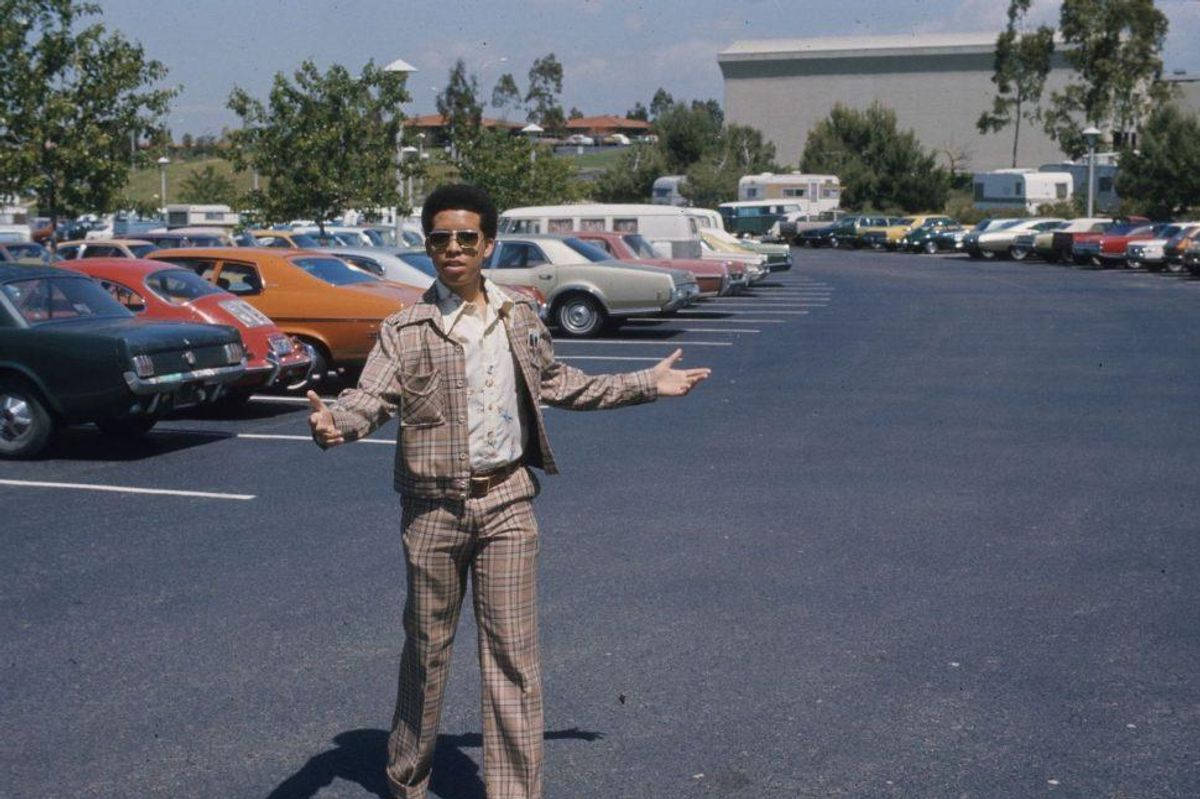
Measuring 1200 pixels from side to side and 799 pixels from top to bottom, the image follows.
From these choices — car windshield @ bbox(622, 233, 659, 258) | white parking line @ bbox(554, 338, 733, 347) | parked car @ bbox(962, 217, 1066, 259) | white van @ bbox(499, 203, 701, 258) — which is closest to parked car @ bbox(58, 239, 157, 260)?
white van @ bbox(499, 203, 701, 258)

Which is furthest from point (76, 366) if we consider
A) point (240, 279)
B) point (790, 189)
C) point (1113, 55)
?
point (1113, 55)

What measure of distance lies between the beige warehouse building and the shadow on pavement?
357 feet

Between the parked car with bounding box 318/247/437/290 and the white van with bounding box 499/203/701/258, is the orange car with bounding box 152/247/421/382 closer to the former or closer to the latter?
the parked car with bounding box 318/247/437/290

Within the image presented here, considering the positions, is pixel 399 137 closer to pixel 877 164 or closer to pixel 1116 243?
pixel 1116 243

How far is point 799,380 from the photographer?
17250 millimetres

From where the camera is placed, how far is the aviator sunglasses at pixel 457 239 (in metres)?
4.50

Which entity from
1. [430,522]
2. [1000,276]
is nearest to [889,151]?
[1000,276]

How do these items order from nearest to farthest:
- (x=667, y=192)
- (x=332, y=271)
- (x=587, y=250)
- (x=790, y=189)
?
1. (x=332, y=271)
2. (x=587, y=250)
3. (x=790, y=189)
4. (x=667, y=192)

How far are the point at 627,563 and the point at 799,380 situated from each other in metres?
9.55

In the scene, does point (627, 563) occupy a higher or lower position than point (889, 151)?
lower

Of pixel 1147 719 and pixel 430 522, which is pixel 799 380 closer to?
pixel 1147 719

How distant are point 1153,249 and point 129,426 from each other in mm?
36921

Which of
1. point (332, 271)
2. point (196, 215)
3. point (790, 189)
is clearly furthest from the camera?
point (790, 189)

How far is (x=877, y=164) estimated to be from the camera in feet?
287
